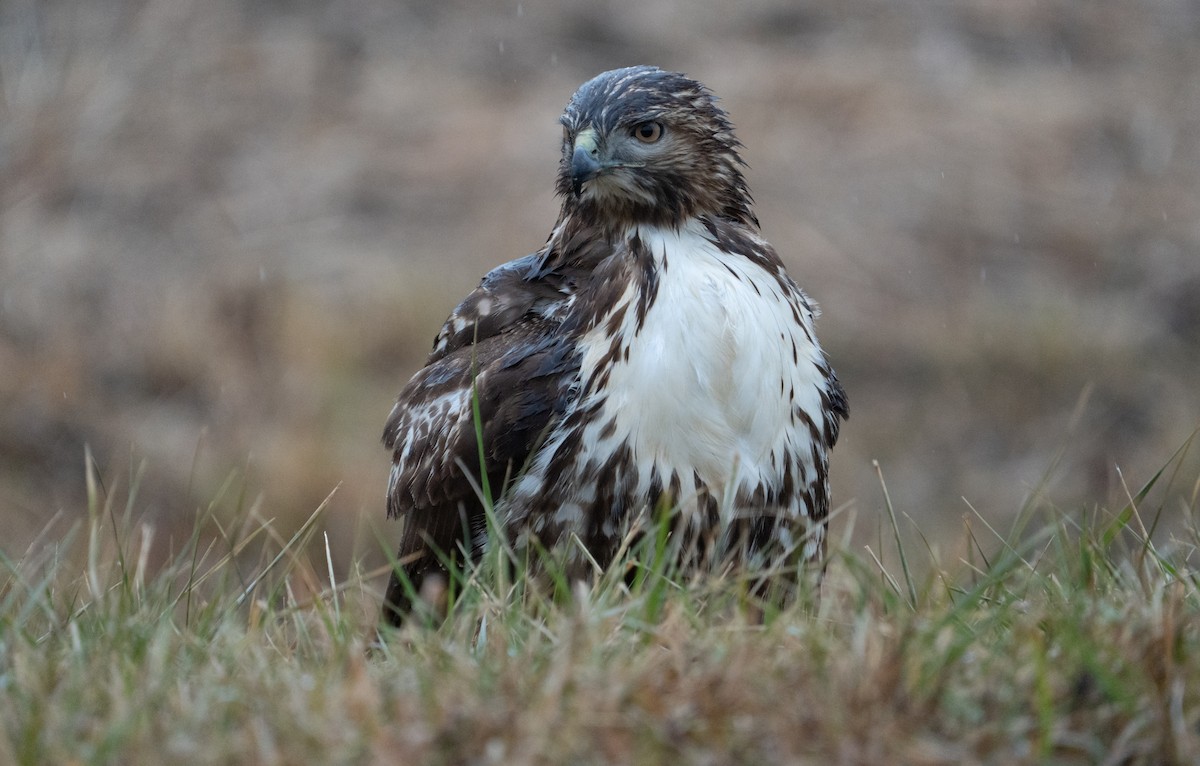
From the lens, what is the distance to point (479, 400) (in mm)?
3656

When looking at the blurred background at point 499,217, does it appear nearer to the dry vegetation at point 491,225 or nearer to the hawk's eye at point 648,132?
the dry vegetation at point 491,225

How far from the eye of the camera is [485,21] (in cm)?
1237

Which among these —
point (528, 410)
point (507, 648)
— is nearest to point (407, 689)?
point (507, 648)

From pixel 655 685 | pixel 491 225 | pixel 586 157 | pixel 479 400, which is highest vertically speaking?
pixel 586 157

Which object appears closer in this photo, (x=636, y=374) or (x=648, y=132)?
(x=636, y=374)

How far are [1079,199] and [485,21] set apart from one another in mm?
4942

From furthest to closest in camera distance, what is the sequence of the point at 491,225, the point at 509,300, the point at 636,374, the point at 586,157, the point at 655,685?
the point at 491,225 < the point at 509,300 < the point at 586,157 < the point at 636,374 < the point at 655,685

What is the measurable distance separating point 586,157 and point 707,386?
638 millimetres

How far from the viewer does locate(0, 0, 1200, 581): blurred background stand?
31.4 ft

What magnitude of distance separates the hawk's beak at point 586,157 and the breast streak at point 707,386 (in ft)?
0.94

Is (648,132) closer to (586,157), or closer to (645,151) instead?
(645,151)

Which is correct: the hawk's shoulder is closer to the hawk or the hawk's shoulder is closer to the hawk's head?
the hawk

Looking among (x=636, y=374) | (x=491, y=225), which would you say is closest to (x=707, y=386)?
(x=636, y=374)

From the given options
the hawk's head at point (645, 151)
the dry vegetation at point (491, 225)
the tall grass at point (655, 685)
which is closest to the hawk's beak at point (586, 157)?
the hawk's head at point (645, 151)
